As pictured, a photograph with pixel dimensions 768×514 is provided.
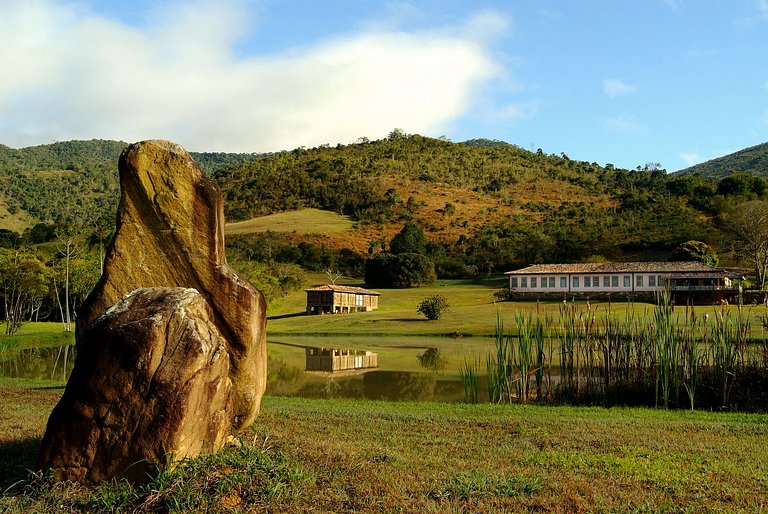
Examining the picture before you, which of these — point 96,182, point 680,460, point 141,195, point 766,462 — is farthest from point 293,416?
point 96,182

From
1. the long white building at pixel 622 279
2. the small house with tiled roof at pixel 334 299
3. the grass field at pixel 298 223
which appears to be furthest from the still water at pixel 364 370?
the grass field at pixel 298 223

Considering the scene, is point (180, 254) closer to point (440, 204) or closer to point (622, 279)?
point (622, 279)

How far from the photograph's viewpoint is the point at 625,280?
64.1 metres

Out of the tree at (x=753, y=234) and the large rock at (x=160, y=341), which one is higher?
the tree at (x=753, y=234)

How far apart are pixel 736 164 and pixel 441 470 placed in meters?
Result: 187

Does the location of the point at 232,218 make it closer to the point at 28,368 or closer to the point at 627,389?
the point at 28,368

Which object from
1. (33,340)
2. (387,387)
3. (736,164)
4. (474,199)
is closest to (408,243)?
(474,199)

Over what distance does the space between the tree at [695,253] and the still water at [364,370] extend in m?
41.9

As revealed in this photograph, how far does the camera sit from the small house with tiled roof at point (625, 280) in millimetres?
59625

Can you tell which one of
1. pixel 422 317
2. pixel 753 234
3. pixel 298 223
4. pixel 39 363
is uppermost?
pixel 298 223

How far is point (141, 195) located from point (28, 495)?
3.51m

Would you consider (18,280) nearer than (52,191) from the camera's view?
Yes

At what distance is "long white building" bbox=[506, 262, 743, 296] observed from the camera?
60.1 metres

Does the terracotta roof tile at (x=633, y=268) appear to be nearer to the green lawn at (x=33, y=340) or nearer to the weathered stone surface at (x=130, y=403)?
the green lawn at (x=33, y=340)
